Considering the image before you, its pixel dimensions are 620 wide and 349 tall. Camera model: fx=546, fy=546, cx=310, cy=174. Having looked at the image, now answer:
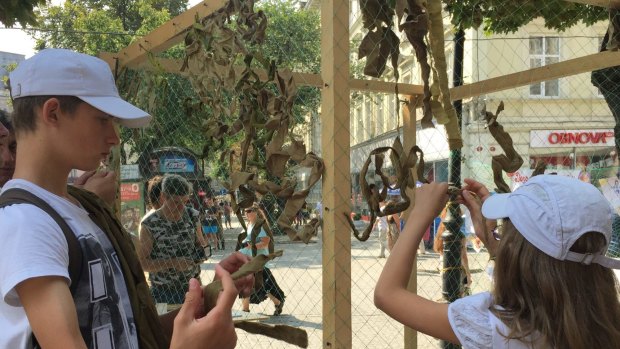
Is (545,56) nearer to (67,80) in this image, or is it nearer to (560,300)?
(560,300)

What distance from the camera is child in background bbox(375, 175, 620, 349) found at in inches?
48.1

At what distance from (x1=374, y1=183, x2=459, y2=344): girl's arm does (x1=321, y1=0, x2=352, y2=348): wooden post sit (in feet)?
1.39

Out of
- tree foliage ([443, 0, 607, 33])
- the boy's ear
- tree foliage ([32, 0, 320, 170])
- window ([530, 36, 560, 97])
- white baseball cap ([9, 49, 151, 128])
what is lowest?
the boy's ear

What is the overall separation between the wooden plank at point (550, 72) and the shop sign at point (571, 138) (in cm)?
717

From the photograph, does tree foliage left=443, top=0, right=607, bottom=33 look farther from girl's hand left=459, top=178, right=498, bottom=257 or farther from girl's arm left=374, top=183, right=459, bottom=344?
girl's arm left=374, top=183, right=459, bottom=344

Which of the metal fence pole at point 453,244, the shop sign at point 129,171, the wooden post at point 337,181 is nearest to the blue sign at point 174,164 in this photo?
the shop sign at point 129,171

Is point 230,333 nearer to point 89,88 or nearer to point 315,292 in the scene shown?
point 89,88

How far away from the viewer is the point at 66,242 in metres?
1.03

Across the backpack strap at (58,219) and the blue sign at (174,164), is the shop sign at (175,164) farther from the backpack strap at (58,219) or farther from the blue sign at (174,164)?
the backpack strap at (58,219)

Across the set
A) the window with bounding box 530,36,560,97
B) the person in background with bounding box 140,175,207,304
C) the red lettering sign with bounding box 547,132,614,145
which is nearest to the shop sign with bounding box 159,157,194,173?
the person in background with bounding box 140,175,207,304

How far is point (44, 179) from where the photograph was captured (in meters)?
1.11

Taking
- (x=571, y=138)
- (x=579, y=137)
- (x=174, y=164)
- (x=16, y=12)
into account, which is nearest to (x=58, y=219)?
(x=16, y=12)

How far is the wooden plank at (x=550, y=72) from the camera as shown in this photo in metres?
3.19

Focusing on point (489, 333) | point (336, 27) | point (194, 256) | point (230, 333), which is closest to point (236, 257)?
point (230, 333)
